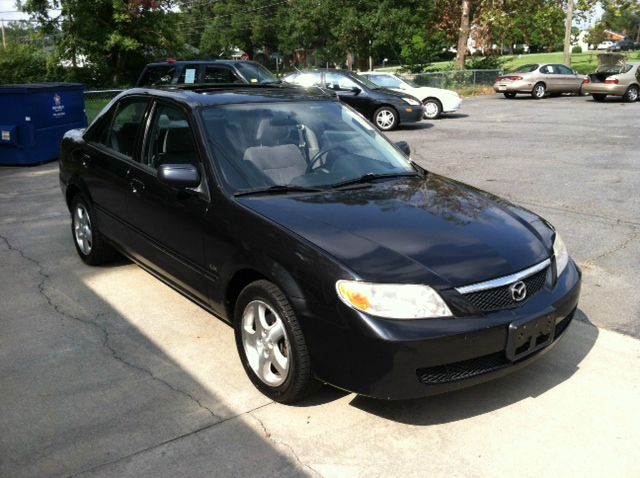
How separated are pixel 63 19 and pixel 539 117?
19167 millimetres

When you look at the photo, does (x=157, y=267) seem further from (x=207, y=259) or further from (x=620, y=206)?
(x=620, y=206)

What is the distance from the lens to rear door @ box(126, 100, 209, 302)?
399cm

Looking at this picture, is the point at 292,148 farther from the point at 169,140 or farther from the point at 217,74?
the point at 217,74

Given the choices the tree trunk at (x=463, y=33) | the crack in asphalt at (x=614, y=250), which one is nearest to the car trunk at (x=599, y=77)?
the tree trunk at (x=463, y=33)

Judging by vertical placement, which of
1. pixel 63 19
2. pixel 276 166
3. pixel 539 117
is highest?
pixel 63 19

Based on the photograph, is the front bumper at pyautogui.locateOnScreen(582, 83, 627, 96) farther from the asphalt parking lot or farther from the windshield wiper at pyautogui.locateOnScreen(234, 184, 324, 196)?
the windshield wiper at pyautogui.locateOnScreen(234, 184, 324, 196)

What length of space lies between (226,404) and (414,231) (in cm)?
137

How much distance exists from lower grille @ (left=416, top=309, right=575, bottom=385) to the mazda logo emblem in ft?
0.92

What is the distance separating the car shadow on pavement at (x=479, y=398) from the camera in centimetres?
335

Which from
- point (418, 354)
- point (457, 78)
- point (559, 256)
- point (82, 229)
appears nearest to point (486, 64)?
point (457, 78)

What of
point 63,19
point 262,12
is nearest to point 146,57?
point 63,19

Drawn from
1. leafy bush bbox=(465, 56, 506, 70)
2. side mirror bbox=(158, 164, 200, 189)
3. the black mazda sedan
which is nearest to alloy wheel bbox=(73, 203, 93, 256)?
the black mazda sedan

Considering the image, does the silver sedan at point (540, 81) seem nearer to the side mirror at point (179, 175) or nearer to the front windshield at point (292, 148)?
the front windshield at point (292, 148)

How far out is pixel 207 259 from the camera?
3871 millimetres
